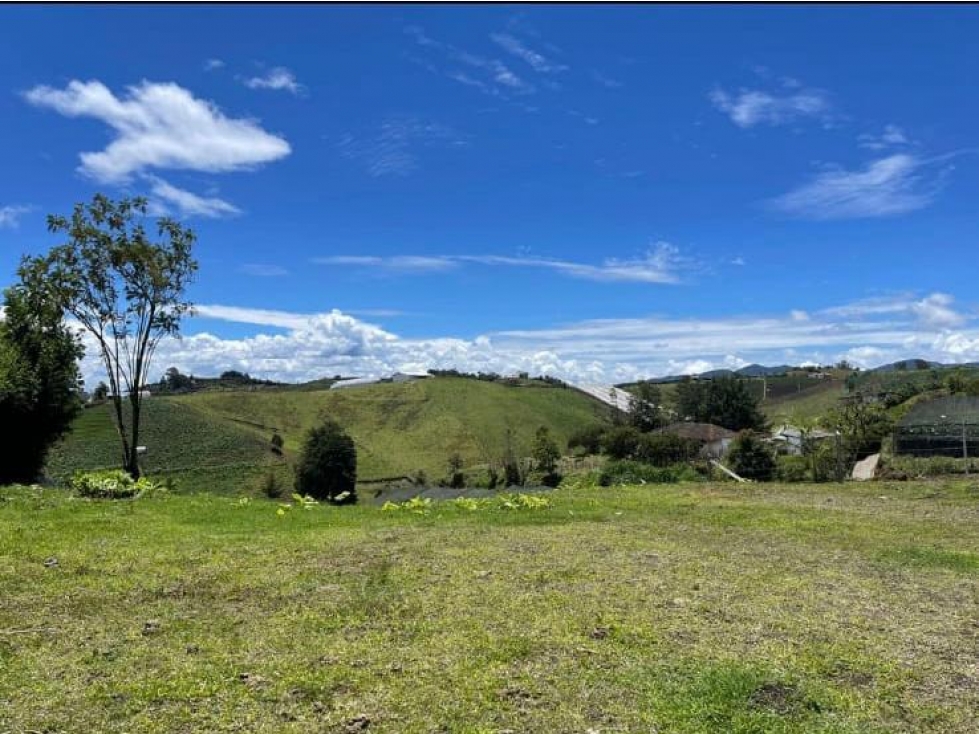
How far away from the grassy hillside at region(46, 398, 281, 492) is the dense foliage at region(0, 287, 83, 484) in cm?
3686

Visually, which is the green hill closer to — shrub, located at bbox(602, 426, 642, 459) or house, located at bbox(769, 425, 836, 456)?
shrub, located at bbox(602, 426, 642, 459)

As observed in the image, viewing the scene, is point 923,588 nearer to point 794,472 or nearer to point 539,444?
point 794,472

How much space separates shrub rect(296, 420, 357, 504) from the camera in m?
60.2

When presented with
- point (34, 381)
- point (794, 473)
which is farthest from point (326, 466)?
point (794, 473)

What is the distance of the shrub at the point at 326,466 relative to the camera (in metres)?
60.2

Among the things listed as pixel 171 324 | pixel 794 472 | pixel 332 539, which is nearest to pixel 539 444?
pixel 794 472

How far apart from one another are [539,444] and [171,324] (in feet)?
111

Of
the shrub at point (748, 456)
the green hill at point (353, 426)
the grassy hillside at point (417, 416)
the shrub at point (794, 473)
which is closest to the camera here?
the shrub at point (794, 473)

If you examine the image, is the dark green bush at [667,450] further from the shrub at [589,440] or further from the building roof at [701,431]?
the building roof at [701,431]

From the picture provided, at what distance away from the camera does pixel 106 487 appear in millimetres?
17531

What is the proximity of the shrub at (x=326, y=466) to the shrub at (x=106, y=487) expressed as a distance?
4083cm

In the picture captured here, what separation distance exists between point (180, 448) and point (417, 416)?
132ft

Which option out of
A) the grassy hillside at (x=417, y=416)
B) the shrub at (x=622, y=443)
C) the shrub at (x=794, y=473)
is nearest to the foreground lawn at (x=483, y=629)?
the shrub at (x=794, y=473)

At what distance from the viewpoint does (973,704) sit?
5344 mm
